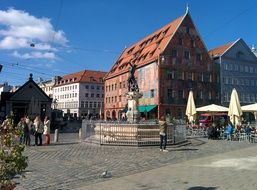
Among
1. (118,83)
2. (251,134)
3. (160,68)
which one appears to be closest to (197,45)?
(160,68)

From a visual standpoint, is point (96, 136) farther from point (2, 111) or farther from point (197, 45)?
point (197, 45)

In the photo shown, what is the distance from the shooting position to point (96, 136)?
21125mm

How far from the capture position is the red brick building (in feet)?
182

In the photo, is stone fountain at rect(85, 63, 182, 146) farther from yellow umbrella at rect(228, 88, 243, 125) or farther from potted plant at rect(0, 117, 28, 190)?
potted plant at rect(0, 117, 28, 190)

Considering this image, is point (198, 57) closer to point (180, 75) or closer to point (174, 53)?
point (180, 75)

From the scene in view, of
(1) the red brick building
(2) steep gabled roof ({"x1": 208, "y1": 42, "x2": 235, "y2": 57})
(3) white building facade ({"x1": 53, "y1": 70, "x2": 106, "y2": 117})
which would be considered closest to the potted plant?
(1) the red brick building

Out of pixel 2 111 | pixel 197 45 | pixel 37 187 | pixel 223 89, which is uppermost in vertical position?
pixel 197 45

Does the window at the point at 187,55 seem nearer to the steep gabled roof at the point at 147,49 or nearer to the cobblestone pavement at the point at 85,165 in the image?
the steep gabled roof at the point at 147,49

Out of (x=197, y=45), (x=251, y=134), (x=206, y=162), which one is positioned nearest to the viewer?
(x=206, y=162)

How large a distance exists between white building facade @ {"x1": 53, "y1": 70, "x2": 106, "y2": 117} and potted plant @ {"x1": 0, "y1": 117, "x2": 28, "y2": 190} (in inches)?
3839

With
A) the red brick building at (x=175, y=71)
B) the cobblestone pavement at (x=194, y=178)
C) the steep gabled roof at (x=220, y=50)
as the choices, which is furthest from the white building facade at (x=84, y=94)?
the cobblestone pavement at (x=194, y=178)

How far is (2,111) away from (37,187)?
135 ft

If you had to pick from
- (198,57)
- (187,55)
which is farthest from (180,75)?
(198,57)

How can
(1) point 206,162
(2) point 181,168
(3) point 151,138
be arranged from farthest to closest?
(3) point 151,138 → (1) point 206,162 → (2) point 181,168
